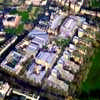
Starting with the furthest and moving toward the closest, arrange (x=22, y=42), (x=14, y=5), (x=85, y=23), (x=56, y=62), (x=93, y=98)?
(x=14, y=5) → (x=85, y=23) → (x=22, y=42) → (x=56, y=62) → (x=93, y=98)

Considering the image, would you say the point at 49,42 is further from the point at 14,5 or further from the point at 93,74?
the point at 14,5

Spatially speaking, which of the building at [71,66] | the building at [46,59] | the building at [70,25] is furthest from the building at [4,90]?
the building at [70,25]

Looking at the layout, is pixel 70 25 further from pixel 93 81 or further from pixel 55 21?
pixel 93 81

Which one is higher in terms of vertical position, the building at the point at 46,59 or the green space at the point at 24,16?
the green space at the point at 24,16

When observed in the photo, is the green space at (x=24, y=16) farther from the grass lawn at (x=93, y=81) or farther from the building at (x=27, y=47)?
the grass lawn at (x=93, y=81)

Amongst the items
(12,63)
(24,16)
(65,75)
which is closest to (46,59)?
(65,75)

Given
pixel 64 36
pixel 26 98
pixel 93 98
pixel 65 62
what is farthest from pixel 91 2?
pixel 26 98

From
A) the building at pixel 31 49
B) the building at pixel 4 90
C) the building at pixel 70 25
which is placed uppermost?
the building at pixel 70 25

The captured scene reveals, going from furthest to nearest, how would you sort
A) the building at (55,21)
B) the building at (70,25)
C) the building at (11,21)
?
1. the building at (11,21)
2. the building at (55,21)
3. the building at (70,25)

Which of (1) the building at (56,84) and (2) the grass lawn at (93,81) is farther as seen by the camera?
(2) the grass lawn at (93,81)
